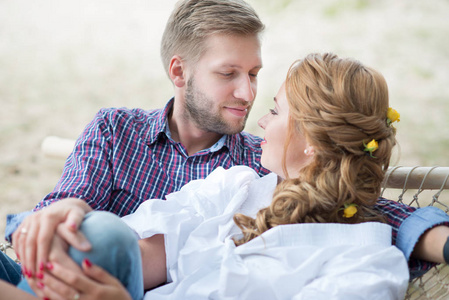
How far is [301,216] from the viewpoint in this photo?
1.43 meters

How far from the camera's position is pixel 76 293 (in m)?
1.05

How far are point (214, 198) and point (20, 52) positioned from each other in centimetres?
475

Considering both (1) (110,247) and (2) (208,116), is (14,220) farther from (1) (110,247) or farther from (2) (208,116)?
(2) (208,116)

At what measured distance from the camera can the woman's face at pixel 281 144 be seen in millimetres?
1549

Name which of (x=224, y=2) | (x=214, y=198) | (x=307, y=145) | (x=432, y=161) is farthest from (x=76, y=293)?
(x=432, y=161)

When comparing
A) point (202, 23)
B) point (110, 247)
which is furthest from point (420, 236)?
point (202, 23)

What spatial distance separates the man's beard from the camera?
199 centimetres

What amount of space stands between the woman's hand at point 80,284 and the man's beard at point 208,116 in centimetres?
101

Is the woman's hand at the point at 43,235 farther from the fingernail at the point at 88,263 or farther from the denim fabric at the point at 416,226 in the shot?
the denim fabric at the point at 416,226

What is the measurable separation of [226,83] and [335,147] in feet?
2.20

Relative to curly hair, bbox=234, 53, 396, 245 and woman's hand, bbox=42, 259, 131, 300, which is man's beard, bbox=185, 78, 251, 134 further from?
woman's hand, bbox=42, 259, 131, 300

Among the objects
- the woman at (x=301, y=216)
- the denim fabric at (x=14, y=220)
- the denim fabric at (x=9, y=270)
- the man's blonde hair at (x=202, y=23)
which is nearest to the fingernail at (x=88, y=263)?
the woman at (x=301, y=216)

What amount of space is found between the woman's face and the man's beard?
362 millimetres

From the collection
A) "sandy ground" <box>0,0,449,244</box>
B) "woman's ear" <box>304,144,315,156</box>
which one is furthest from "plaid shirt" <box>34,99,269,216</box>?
"sandy ground" <box>0,0,449,244</box>
